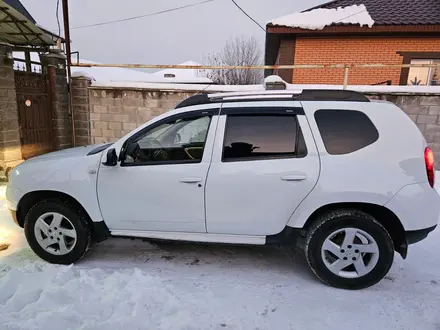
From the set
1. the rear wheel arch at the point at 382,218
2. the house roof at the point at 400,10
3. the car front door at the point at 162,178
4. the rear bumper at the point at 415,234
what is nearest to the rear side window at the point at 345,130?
the rear wheel arch at the point at 382,218

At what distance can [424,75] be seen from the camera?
9.77m

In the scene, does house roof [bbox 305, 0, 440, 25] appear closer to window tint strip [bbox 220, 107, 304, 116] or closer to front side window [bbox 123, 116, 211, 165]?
window tint strip [bbox 220, 107, 304, 116]

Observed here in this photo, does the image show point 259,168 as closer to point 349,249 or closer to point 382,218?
point 349,249

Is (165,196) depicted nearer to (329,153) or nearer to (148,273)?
(148,273)

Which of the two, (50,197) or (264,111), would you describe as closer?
(264,111)

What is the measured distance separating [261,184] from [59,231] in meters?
2.12

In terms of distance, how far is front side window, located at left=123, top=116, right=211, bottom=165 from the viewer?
293 cm

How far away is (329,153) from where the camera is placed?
2.70 m

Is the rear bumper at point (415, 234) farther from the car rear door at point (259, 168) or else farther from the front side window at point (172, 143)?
the front side window at point (172, 143)

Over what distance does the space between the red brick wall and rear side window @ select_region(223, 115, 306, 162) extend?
8.02m

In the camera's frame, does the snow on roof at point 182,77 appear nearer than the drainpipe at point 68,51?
No

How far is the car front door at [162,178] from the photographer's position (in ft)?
9.37

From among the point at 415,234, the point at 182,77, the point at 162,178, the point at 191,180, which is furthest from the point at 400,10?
the point at 162,178

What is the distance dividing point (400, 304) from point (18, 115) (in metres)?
7.33
